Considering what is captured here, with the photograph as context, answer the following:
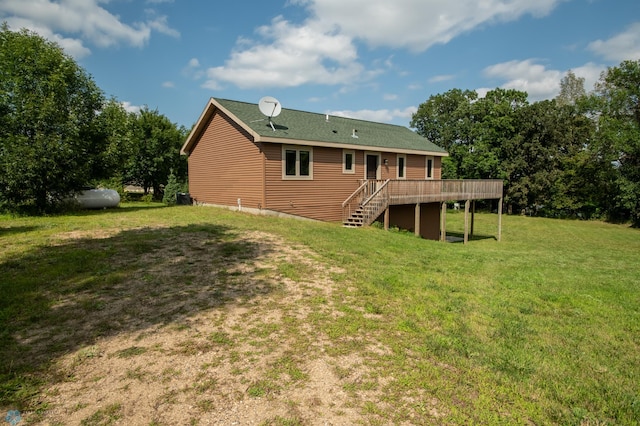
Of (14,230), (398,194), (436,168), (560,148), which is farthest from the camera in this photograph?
(560,148)

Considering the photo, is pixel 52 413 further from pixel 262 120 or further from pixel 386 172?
pixel 386 172

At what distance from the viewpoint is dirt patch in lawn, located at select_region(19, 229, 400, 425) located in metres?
3.02

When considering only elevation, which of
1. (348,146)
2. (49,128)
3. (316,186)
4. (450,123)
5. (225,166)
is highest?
(450,123)

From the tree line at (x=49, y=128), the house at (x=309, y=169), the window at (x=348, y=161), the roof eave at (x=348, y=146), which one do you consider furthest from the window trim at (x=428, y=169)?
the tree line at (x=49, y=128)

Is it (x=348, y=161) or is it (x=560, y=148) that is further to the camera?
(x=560, y=148)

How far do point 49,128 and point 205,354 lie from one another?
14.6 meters

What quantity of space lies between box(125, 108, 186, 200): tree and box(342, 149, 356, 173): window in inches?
906

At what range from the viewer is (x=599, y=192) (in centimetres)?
3384

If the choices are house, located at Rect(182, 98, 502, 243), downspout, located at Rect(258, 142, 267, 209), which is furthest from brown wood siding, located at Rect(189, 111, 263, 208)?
downspout, located at Rect(258, 142, 267, 209)

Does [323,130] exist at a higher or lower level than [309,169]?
higher

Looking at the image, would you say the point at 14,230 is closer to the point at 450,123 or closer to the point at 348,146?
the point at 348,146

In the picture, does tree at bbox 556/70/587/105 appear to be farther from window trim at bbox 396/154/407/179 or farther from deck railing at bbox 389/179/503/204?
window trim at bbox 396/154/407/179

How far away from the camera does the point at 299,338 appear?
4.32 meters

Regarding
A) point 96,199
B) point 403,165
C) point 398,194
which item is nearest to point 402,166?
point 403,165
